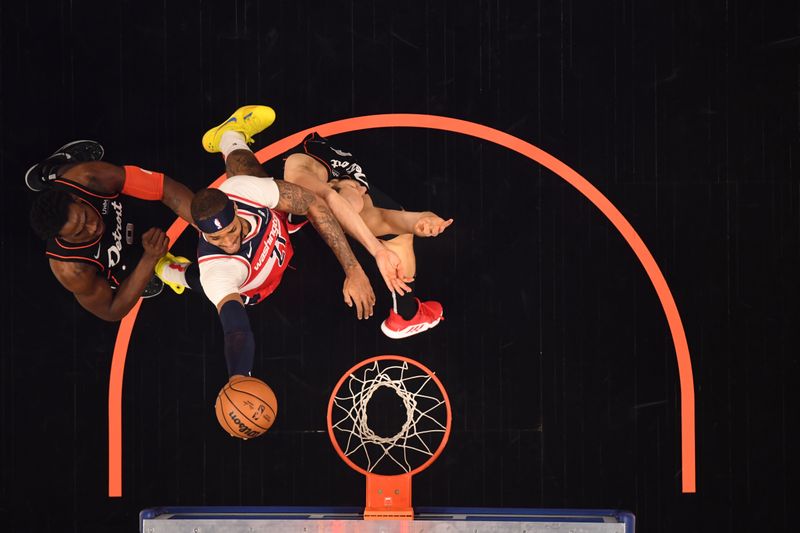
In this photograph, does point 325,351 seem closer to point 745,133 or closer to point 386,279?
point 386,279

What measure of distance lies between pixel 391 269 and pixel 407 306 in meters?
0.45

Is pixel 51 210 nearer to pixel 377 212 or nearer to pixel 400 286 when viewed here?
pixel 377 212

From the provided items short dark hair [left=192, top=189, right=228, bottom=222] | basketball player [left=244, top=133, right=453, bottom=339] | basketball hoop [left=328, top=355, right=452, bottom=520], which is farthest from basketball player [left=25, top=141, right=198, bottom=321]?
basketball hoop [left=328, top=355, right=452, bottom=520]

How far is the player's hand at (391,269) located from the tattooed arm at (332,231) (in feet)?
0.49

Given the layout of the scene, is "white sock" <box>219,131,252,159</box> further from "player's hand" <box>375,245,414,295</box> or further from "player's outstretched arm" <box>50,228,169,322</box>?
"player's hand" <box>375,245,414,295</box>

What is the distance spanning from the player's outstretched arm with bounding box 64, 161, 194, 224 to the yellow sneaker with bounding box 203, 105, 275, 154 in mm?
530

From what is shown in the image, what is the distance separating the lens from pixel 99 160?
5.67 m

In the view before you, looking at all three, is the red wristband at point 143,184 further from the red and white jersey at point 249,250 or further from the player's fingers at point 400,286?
the player's fingers at point 400,286

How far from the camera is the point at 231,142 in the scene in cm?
545

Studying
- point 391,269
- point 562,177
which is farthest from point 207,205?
point 562,177

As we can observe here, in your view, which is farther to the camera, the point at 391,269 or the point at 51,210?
the point at 391,269

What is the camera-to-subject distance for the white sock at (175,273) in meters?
5.30

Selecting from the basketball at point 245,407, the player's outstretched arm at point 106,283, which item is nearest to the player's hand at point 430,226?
the basketball at point 245,407

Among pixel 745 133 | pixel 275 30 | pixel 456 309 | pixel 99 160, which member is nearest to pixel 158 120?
pixel 99 160
